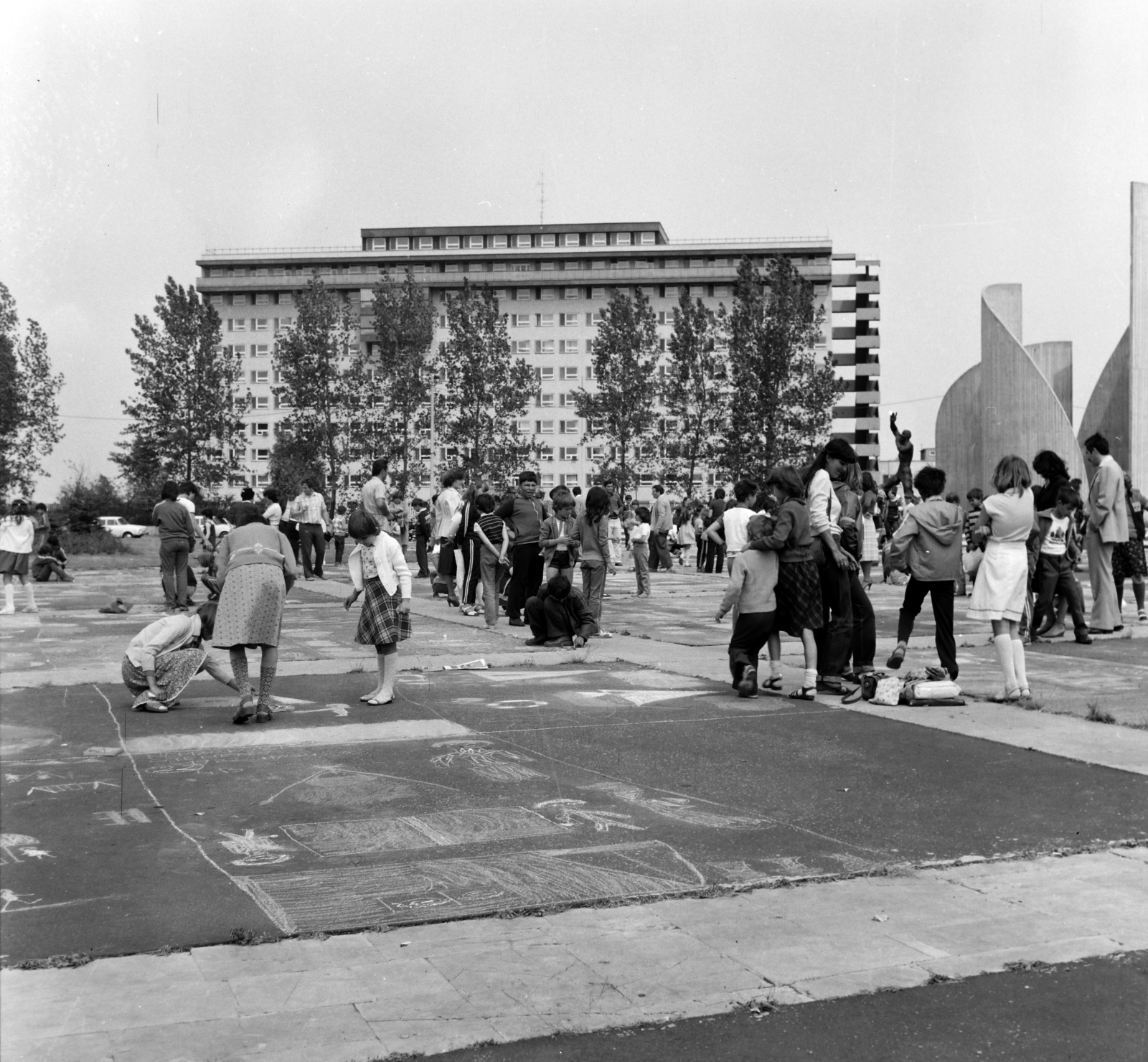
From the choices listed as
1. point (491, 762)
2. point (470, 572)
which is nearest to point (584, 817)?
point (491, 762)

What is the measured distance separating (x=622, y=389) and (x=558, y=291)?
5183cm

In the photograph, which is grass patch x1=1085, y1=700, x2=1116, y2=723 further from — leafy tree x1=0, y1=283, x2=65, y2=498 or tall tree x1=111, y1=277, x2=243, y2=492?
tall tree x1=111, y1=277, x2=243, y2=492

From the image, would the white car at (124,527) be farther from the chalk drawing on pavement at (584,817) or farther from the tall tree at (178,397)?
the chalk drawing on pavement at (584,817)

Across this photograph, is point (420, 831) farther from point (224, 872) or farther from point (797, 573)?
point (797, 573)

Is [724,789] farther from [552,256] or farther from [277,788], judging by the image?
[552,256]

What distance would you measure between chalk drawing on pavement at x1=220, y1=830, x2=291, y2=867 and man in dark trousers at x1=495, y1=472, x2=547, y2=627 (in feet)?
30.0

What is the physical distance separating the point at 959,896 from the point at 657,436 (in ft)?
182

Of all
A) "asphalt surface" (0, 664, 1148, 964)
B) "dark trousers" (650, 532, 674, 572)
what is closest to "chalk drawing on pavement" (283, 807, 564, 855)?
"asphalt surface" (0, 664, 1148, 964)

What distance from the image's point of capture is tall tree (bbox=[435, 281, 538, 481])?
56.8 m

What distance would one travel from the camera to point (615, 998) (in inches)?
150

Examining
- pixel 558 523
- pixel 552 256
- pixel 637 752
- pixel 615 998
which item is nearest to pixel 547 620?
pixel 558 523

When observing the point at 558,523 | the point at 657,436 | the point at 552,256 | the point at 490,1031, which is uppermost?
the point at 552,256

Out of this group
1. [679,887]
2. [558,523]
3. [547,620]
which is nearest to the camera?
[679,887]

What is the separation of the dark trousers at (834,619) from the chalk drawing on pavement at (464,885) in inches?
181
